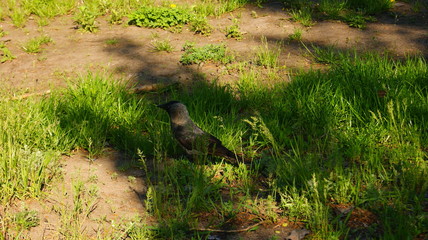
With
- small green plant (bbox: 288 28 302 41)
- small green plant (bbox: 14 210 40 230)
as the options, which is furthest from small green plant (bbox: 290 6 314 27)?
small green plant (bbox: 14 210 40 230)

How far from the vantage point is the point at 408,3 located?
9.39 metres

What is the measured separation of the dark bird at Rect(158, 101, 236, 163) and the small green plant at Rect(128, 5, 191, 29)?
12.8ft

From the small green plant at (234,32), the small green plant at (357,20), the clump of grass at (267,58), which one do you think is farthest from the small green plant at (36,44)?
the small green plant at (357,20)

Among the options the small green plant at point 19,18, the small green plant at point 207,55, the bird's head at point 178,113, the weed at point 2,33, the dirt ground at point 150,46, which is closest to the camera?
the bird's head at point 178,113

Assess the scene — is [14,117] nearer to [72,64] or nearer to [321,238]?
[72,64]

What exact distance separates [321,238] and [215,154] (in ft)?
4.84

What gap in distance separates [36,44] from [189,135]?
4.43m

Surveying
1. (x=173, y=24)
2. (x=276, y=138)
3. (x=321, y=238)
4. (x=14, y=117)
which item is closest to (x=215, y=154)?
(x=276, y=138)

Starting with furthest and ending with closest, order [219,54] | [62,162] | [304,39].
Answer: [304,39] < [219,54] < [62,162]

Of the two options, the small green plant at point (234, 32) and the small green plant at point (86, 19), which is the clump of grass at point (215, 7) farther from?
the small green plant at point (86, 19)

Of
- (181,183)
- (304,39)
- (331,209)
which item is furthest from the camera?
(304,39)

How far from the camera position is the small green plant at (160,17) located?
886cm

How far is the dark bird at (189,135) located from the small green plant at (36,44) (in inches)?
147

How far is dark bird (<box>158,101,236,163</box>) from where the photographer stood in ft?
15.5
